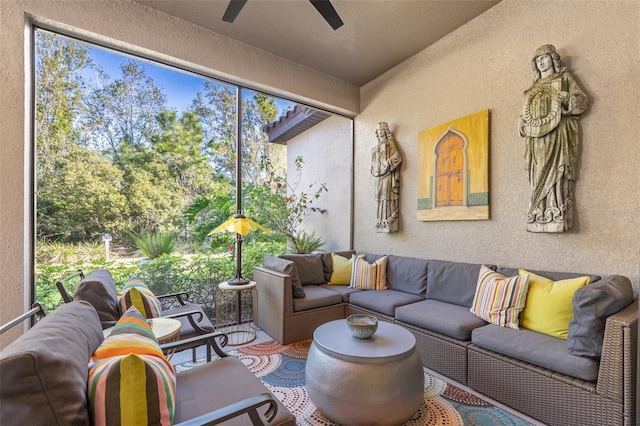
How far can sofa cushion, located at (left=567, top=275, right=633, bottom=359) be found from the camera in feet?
5.56

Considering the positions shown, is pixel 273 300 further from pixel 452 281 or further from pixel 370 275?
pixel 452 281

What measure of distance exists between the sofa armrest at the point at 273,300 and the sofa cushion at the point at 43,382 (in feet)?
6.90

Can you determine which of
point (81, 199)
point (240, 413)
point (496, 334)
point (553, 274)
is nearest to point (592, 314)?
point (496, 334)

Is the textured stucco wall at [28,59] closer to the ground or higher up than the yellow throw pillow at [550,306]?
higher up

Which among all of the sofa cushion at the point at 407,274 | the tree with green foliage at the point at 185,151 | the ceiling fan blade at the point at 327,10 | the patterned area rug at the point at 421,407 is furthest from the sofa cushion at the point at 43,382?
the sofa cushion at the point at 407,274

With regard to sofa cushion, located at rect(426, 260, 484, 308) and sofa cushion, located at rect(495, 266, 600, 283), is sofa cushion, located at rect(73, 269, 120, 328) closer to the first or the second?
sofa cushion, located at rect(426, 260, 484, 308)

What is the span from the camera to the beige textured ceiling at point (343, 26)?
2.89m

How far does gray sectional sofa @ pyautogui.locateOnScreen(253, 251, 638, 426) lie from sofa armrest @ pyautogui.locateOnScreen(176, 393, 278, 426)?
5.59ft

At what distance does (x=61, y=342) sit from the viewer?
0.98 meters

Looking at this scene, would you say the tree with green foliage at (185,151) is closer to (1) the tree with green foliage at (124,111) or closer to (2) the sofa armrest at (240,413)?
(1) the tree with green foliage at (124,111)

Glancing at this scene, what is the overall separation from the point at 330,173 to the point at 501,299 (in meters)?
3.10

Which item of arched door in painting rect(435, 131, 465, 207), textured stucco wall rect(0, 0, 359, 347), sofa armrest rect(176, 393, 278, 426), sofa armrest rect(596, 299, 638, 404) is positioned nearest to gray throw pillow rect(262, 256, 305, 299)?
arched door in painting rect(435, 131, 465, 207)

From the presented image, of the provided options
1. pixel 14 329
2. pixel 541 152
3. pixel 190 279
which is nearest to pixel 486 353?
pixel 541 152

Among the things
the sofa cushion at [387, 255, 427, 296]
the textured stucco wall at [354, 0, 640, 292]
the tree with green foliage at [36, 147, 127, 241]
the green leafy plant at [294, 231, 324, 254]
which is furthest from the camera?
the green leafy plant at [294, 231, 324, 254]
